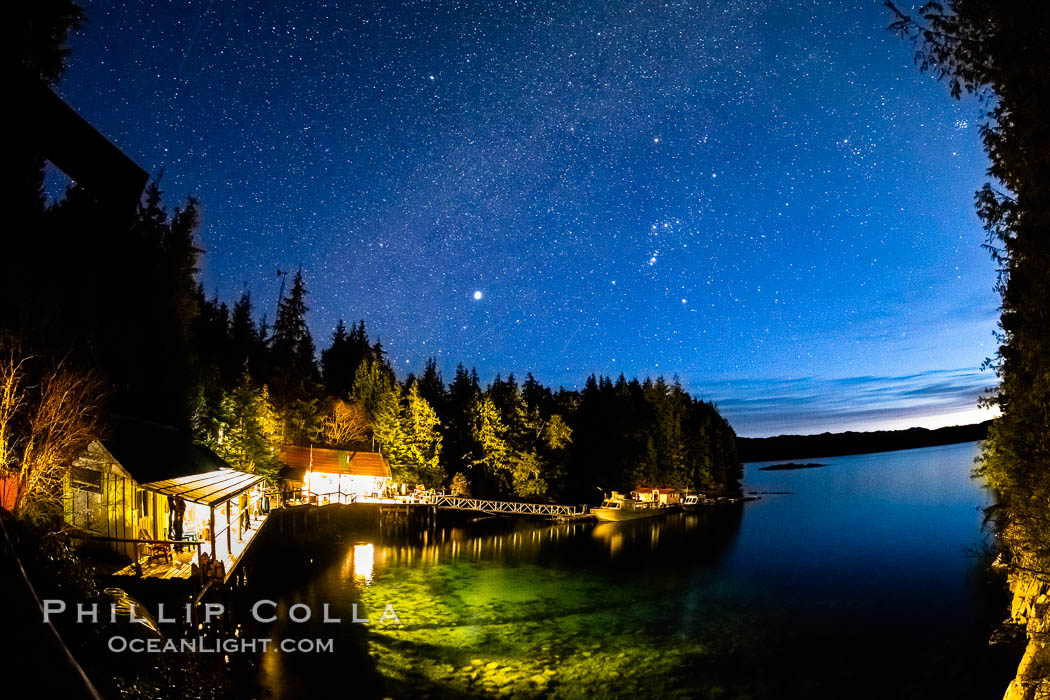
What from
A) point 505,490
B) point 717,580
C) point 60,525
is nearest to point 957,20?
point 60,525

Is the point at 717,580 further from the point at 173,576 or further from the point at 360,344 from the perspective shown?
the point at 360,344

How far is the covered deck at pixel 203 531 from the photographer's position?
14.7 m

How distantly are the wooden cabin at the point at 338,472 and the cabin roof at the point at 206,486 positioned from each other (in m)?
22.5

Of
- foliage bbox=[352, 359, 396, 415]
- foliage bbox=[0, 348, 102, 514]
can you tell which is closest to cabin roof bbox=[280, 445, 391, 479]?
foliage bbox=[352, 359, 396, 415]

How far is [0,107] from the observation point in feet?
7.96

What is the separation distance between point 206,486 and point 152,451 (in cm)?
244

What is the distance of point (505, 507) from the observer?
48.8 m

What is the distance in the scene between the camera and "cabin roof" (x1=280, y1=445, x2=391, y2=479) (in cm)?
4512

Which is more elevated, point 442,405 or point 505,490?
point 442,405

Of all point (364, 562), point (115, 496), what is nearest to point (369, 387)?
point (364, 562)

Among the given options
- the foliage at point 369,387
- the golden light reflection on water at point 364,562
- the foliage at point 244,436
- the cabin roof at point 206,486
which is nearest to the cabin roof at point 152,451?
the cabin roof at point 206,486

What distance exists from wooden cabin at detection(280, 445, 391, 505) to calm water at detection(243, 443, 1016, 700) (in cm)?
860

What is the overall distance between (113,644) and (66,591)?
1.56 m

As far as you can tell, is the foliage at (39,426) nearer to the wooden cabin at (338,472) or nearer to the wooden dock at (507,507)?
the wooden cabin at (338,472)
